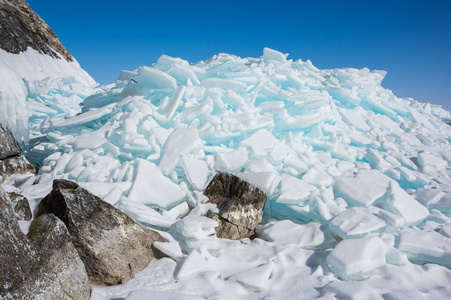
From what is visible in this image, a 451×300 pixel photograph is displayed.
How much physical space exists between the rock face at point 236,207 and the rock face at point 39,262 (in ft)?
4.84

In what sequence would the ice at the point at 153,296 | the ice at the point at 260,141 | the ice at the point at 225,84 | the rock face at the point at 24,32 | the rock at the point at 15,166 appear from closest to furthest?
the ice at the point at 153,296, the rock at the point at 15,166, the ice at the point at 260,141, the ice at the point at 225,84, the rock face at the point at 24,32

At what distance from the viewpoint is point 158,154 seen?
Answer: 12.5ft

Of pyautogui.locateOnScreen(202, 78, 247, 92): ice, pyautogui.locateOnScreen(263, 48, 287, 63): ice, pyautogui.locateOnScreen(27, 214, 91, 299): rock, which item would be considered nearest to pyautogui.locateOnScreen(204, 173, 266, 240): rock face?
pyautogui.locateOnScreen(27, 214, 91, 299): rock

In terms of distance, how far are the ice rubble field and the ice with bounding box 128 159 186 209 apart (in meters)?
0.01

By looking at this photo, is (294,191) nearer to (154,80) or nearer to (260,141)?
(260,141)

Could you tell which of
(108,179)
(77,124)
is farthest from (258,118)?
(77,124)

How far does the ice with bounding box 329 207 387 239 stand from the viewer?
2670mm

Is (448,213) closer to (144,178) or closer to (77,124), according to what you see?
(144,178)

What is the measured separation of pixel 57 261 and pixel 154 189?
1.51 m

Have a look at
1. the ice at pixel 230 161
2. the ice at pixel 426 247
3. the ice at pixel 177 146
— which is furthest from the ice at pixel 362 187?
the ice at pixel 177 146

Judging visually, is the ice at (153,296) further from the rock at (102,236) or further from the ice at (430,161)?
the ice at (430,161)

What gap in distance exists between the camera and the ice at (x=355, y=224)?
8.76 ft

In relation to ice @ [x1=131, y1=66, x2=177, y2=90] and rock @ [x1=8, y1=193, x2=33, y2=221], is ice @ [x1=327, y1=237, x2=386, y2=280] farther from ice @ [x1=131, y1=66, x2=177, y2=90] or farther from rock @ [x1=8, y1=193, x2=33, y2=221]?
ice @ [x1=131, y1=66, x2=177, y2=90]

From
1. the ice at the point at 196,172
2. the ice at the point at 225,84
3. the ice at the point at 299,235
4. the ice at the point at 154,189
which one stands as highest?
the ice at the point at 225,84
